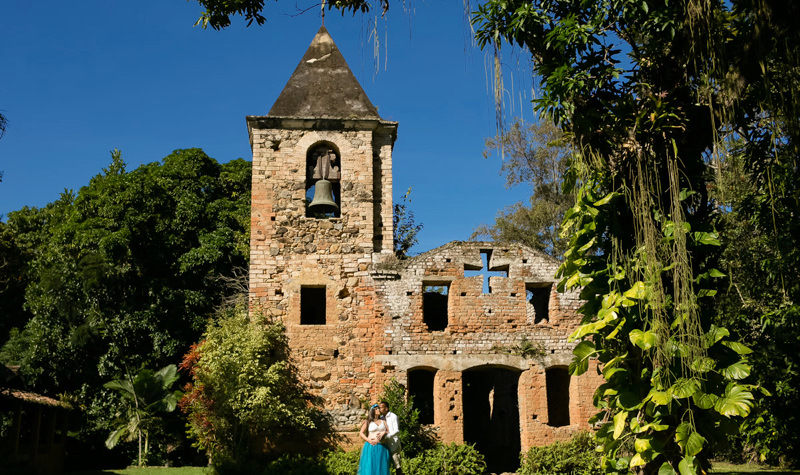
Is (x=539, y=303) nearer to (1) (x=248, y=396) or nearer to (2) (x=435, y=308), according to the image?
(2) (x=435, y=308)

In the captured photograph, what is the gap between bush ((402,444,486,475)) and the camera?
1423cm

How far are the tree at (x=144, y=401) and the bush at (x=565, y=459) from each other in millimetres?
10921

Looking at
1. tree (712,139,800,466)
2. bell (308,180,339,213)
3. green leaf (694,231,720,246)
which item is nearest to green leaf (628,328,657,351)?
green leaf (694,231,720,246)

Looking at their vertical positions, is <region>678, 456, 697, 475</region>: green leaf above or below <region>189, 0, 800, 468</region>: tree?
below

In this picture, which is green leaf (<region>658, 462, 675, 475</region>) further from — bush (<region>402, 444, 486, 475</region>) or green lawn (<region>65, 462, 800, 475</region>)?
green lawn (<region>65, 462, 800, 475</region>)

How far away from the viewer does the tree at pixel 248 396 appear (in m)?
14.5

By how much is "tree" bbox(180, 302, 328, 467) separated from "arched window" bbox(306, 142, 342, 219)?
3096mm

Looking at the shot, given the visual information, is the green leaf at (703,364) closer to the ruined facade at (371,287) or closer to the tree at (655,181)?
the tree at (655,181)

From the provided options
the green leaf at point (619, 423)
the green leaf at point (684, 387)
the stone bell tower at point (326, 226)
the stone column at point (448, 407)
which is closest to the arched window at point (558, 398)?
the stone column at point (448, 407)

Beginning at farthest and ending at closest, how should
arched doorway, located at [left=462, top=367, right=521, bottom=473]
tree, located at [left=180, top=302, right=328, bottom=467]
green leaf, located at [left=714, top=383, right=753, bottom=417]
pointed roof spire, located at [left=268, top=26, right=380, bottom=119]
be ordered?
1. arched doorway, located at [left=462, top=367, right=521, bottom=473]
2. pointed roof spire, located at [left=268, top=26, right=380, bottom=119]
3. tree, located at [left=180, top=302, right=328, bottom=467]
4. green leaf, located at [left=714, top=383, right=753, bottom=417]

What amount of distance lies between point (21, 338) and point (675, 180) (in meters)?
21.7

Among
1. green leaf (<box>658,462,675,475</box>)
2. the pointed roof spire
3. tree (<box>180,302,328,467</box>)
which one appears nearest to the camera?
green leaf (<box>658,462,675,475</box>)

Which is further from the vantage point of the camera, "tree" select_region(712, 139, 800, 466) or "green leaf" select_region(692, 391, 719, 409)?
"tree" select_region(712, 139, 800, 466)

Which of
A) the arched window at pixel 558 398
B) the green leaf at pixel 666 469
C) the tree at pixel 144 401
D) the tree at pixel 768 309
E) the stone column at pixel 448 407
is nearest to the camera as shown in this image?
the green leaf at pixel 666 469
